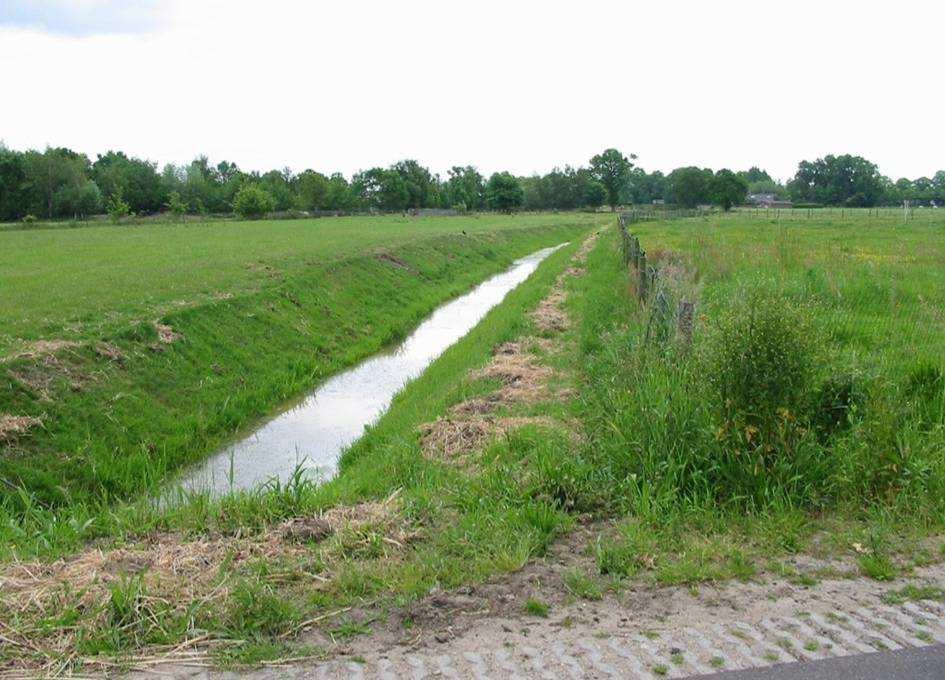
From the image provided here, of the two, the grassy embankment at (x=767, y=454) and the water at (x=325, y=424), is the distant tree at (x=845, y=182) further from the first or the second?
the grassy embankment at (x=767, y=454)

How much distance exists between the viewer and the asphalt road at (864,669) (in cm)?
390

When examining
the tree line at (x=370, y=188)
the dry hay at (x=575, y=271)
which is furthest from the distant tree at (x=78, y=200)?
the dry hay at (x=575, y=271)

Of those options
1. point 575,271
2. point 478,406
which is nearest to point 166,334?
point 478,406

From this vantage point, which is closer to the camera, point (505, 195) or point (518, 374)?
point (518, 374)

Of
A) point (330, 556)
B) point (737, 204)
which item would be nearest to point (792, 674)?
point (330, 556)

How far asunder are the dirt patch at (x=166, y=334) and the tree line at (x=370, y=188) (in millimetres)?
70750

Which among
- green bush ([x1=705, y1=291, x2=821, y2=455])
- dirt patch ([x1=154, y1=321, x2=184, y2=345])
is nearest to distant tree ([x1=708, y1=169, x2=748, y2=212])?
dirt patch ([x1=154, y1=321, x2=184, y2=345])

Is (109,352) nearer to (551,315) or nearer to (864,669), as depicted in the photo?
(551,315)

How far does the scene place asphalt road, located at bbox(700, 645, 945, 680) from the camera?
3900mm

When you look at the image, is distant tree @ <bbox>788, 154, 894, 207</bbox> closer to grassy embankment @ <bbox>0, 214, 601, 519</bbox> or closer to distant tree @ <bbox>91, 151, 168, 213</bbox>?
distant tree @ <bbox>91, 151, 168, 213</bbox>

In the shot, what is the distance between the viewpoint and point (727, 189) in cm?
12194

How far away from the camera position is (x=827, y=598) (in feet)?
15.6

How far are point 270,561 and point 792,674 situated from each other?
3382 mm

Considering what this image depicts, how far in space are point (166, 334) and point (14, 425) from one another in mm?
5300
